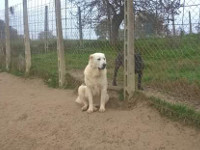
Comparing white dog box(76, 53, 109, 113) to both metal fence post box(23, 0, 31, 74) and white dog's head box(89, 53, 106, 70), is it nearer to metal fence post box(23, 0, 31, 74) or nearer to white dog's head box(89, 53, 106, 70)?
white dog's head box(89, 53, 106, 70)

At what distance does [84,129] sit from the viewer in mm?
4691

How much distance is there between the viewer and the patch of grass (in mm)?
4289

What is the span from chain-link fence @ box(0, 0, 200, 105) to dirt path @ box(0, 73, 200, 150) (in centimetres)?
75

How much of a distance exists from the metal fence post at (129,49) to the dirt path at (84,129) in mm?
399

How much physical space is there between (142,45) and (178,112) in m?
1.31

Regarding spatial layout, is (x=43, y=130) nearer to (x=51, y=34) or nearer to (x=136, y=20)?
(x=136, y=20)

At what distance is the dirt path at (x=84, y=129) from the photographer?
4.17 metres

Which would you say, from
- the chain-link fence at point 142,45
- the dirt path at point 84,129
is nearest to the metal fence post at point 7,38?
the chain-link fence at point 142,45

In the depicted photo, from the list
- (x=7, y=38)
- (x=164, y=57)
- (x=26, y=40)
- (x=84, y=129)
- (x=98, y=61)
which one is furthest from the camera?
(x=7, y=38)

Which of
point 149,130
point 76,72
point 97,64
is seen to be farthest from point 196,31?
point 76,72

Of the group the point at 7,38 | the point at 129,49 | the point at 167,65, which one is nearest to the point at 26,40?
the point at 7,38

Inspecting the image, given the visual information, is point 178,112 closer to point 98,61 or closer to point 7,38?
point 98,61

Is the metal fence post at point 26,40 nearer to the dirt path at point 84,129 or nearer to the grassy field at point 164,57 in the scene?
the grassy field at point 164,57

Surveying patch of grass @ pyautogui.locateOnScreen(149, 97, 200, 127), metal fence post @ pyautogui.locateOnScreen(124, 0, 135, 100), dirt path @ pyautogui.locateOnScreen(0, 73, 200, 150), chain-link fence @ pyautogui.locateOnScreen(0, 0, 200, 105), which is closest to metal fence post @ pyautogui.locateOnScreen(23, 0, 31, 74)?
chain-link fence @ pyautogui.locateOnScreen(0, 0, 200, 105)
